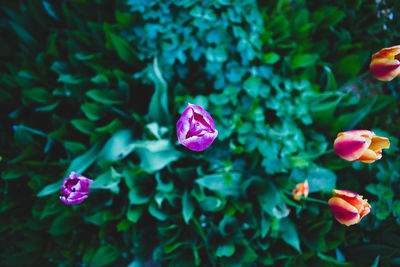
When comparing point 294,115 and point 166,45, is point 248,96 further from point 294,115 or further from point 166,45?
point 166,45

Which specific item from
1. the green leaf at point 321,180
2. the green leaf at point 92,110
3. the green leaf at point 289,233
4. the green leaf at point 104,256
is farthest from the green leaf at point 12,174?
the green leaf at point 321,180

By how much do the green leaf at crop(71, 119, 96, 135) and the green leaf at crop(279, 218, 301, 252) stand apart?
99 centimetres

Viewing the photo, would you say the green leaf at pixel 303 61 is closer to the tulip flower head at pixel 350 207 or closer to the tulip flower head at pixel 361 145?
the tulip flower head at pixel 361 145

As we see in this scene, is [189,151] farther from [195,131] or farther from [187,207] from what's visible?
[195,131]

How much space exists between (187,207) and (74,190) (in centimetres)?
53

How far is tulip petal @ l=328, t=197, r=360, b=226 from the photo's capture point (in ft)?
2.65

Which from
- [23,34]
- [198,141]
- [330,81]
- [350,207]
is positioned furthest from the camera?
[23,34]

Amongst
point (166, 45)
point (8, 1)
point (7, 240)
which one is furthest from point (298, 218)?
point (8, 1)

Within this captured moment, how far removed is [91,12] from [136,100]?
0.61 metres

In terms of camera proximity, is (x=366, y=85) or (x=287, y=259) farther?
(x=366, y=85)

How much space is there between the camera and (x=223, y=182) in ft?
4.33

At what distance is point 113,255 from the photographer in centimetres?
135

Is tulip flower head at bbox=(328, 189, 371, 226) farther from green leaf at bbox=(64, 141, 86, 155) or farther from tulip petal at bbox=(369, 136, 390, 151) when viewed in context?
green leaf at bbox=(64, 141, 86, 155)

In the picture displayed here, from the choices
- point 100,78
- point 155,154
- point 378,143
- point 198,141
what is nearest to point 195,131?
point 198,141
